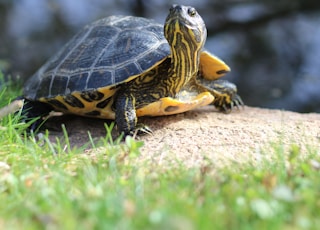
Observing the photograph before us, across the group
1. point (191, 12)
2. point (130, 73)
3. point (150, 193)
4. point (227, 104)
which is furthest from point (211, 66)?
point (150, 193)

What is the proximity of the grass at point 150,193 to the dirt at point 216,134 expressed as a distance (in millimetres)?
243

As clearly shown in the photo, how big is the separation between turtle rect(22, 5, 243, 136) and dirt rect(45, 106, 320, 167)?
15 cm

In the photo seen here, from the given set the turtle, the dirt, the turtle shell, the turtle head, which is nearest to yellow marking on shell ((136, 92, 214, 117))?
the turtle

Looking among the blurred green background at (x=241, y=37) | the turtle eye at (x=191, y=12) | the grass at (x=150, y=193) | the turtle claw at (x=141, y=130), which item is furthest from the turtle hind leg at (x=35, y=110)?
the blurred green background at (x=241, y=37)

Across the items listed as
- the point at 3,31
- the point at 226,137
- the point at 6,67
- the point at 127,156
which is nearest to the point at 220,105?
the point at 226,137

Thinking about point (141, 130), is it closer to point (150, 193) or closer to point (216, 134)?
point (216, 134)

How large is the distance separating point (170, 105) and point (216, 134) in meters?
0.51

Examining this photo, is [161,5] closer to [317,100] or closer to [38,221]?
[317,100]

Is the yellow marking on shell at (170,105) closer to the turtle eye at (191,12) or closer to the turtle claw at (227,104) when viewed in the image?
the turtle claw at (227,104)

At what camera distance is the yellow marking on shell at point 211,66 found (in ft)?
13.5

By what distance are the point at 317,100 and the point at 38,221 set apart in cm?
617

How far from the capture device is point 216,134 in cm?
336

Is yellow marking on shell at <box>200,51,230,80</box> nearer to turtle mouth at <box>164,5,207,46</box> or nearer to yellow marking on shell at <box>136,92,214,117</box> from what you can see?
yellow marking on shell at <box>136,92,214,117</box>

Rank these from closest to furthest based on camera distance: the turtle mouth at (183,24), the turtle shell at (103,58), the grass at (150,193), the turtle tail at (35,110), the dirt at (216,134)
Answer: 1. the grass at (150,193)
2. the dirt at (216,134)
3. the turtle mouth at (183,24)
4. the turtle shell at (103,58)
5. the turtle tail at (35,110)
